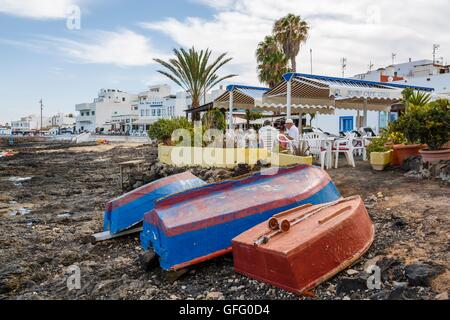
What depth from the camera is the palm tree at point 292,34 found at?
1260 inches

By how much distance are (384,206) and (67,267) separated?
5005 millimetres

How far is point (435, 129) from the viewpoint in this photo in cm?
748

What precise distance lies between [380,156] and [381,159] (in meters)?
0.07

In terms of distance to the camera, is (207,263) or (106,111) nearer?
(207,263)

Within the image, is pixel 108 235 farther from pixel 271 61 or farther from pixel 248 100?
pixel 271 61

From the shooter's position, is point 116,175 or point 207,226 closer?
point 207,226

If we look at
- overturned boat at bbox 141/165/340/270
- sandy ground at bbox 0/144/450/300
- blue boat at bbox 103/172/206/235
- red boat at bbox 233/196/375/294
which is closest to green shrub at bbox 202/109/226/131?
sandy ground at bbox 0/144/450/300

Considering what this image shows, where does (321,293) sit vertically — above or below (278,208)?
below

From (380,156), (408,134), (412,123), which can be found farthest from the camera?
(380,156)

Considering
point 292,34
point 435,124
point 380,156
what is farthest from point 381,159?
point 292,34

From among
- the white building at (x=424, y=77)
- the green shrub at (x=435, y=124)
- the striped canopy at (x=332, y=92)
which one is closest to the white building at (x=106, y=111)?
the white building at (x=424, y=77)
